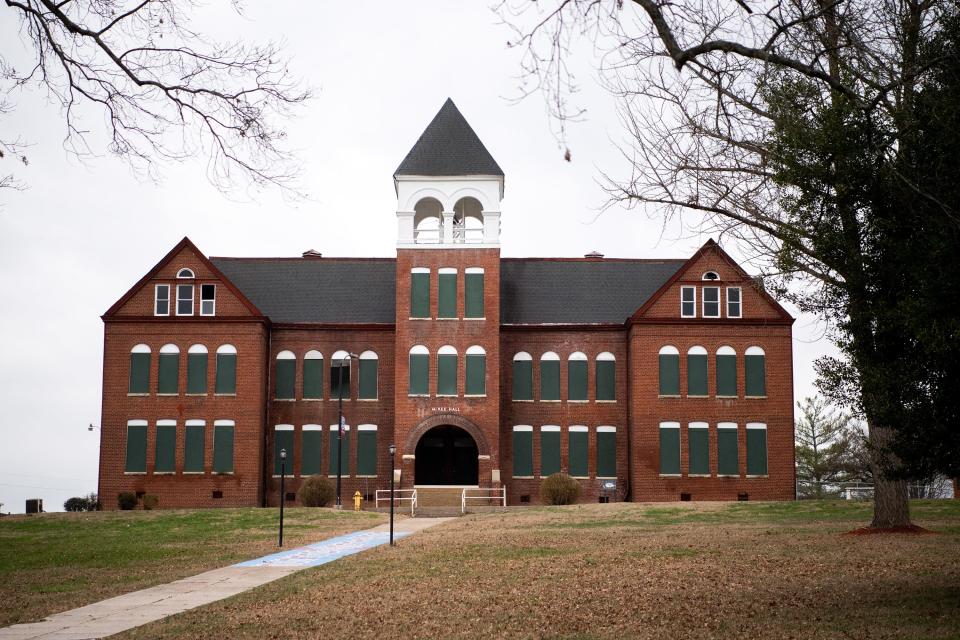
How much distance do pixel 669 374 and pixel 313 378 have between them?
15.1m

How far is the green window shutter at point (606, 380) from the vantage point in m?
46.4

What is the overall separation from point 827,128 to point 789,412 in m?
33.2

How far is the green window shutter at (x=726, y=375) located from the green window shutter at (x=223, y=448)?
66.4 feet

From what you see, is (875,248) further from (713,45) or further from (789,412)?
(789,412)

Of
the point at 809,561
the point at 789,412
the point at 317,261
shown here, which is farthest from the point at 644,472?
the point at 809,561

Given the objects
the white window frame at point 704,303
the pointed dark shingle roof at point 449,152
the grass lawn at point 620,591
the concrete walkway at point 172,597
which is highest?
the pointed dark shingle roof at point 449,152

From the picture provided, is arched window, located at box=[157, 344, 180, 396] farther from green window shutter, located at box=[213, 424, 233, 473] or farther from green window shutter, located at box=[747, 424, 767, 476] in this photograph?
green window shutter, located at box=[747, 424, 767, 476]

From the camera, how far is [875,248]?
13.0m

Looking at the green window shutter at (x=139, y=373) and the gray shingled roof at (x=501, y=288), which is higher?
the gray shingled roof at (x=501, y=288)

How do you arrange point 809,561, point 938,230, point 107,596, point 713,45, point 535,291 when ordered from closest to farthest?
point 713,45
point 938,230
point 107,596
point 809,561
point 535,291

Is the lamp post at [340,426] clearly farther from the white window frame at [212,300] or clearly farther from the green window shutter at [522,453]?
the green window shutter at [522,453]

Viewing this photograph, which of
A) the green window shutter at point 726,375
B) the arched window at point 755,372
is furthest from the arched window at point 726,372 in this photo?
the arched window at point 755,372

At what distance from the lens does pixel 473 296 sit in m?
44.9

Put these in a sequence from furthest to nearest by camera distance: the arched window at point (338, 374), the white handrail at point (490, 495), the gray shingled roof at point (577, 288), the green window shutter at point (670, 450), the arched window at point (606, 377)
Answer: the gray shingled roof at point (577, 288) → the arched window at point (338, 374) → the arched window at point (606, 377) → the green window shutter at point (670, 450) → the white handrail at point (490, 495)
